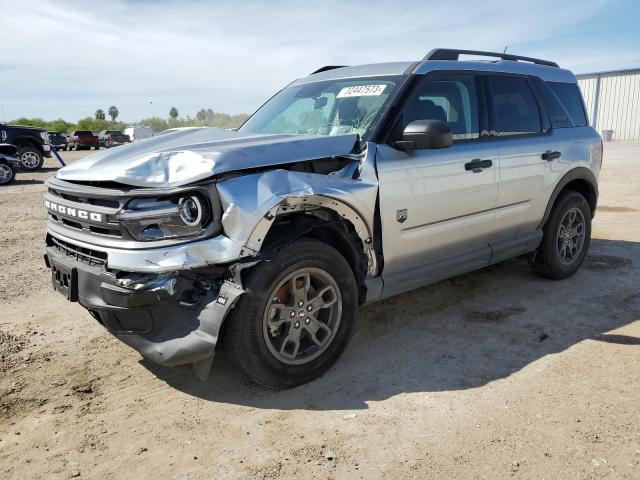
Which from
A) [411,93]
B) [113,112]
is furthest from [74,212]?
[113,112]

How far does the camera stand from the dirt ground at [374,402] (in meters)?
2.55

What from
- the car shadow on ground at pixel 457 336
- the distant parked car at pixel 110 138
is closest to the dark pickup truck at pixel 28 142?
the car shadow on ground at pixel 457 336

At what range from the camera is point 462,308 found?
Answer: 4.57m

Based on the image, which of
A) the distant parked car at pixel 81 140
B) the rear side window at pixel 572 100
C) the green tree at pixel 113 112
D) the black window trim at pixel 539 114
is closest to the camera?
the black window trim at pixel 539 114

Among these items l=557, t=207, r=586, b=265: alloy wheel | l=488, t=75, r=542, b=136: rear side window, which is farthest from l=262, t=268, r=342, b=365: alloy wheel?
l=557, t=207, r=586, b=265: alloy wheel

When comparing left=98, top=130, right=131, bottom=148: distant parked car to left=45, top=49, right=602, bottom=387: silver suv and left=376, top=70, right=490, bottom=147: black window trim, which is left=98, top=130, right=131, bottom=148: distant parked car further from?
left=376, top=70, right=490, bottom=147: black window trim

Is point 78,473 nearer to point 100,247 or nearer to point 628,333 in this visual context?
point 100,247

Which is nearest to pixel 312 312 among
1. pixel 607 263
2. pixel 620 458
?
pixel 620 458

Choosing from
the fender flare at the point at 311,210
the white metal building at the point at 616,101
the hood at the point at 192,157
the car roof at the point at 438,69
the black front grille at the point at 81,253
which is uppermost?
the white metal building at the point at 616,101

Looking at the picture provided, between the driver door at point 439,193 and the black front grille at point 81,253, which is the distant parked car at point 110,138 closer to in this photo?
the black front grille at point 81,253

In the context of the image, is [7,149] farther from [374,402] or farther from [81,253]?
[374,402]

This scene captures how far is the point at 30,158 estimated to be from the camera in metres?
17.9

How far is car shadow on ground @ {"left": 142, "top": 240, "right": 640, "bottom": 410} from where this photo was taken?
3.23 m

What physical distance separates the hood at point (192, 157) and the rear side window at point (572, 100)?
2.84 m
